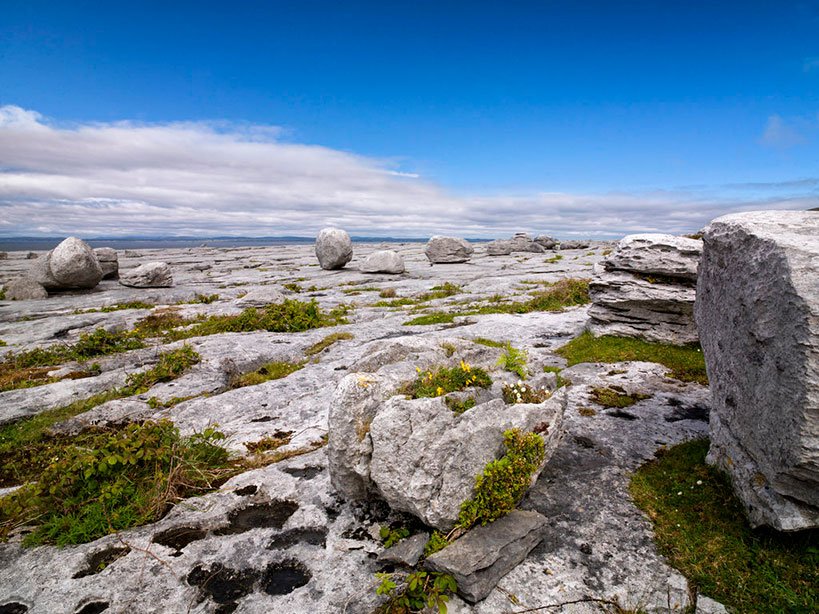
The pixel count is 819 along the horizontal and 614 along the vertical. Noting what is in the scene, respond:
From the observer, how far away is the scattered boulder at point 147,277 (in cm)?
3859

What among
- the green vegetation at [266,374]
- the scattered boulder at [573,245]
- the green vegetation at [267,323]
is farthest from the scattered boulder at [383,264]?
the scattered boulder at [573,245]

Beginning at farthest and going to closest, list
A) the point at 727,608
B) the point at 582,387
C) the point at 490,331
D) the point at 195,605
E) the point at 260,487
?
1. the point at 490,331
2. the point at 582,387
3. the point at 260,487
4. the point at 195,605
5. the point at 727,608

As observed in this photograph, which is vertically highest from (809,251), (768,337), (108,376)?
(809,251)

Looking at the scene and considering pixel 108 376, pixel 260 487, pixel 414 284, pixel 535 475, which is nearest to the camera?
pixel 535 475

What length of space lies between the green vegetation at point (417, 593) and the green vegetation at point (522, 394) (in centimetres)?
342

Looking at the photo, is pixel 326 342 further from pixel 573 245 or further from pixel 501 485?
pixel 573 245

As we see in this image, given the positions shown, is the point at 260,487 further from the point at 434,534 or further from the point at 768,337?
the point at 768,337

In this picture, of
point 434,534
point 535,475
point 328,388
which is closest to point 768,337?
point 535,475

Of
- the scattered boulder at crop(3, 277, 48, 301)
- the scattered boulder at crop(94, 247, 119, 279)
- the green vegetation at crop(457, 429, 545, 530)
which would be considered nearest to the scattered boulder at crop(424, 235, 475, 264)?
the scattered boulder at crop(94, 247, 119, 279)

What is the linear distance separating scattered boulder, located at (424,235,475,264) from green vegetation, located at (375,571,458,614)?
2153 inches

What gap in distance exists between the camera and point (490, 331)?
20.5 metres

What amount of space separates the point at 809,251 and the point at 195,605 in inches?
383

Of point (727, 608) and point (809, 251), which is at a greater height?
point (809, 251)

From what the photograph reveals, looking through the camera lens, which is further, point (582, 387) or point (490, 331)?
point (490, 331)
